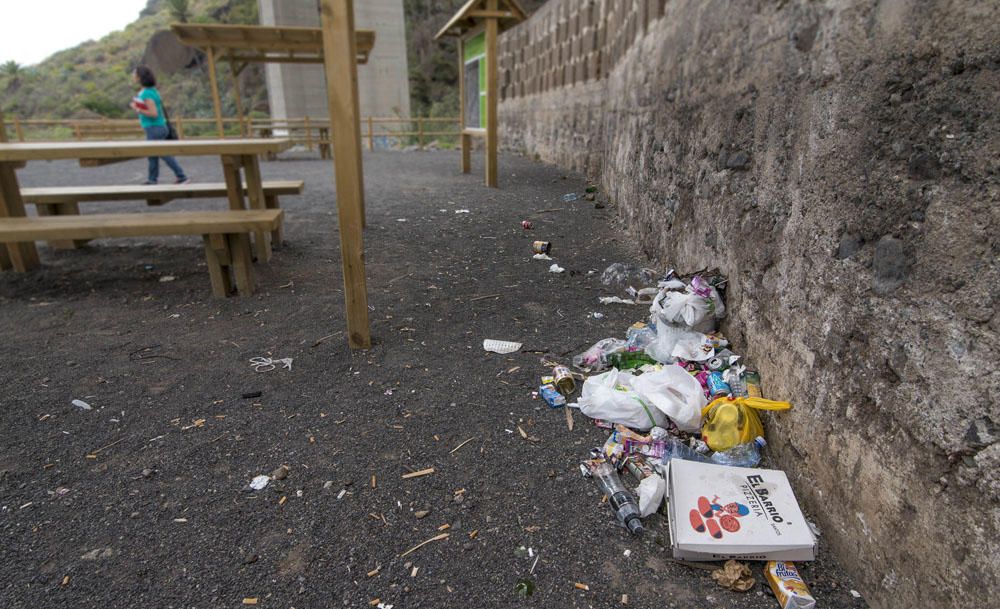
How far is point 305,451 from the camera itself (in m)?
2.21

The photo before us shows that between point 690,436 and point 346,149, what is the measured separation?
2126mm

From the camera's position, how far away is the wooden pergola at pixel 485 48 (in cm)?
770

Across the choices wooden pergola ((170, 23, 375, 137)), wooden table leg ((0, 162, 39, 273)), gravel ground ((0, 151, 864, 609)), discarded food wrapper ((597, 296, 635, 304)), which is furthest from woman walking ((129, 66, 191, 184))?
discarded food wrapper ((597, 296, 635, 304))

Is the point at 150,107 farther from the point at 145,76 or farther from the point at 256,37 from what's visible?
the point at 256,37

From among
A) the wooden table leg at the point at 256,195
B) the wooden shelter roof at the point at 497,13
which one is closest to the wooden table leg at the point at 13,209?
the wooden table leg at the point at 256,195

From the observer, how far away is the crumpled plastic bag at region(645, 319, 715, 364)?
2711 mm

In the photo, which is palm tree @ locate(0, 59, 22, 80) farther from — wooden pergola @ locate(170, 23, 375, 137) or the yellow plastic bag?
the yellow plastic bag

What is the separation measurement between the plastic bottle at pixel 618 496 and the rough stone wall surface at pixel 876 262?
58cm

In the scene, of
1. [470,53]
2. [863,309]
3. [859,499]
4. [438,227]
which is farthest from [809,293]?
[470,53]

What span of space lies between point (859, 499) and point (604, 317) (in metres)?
2.06

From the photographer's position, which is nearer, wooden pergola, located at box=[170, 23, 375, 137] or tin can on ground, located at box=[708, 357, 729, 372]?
tin can on ground, located at box=[708, 357, 729, 372]

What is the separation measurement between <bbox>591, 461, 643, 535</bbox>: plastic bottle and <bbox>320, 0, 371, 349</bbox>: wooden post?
1.60 m

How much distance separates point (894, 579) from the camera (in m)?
1.42

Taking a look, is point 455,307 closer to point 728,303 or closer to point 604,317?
point 604,317
